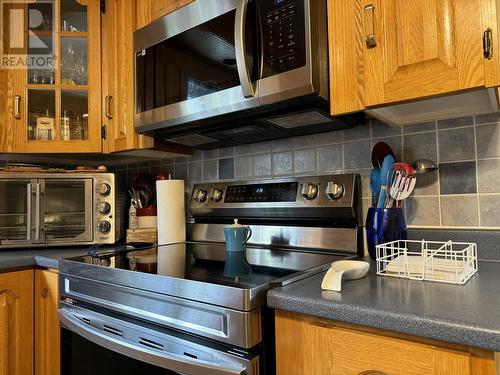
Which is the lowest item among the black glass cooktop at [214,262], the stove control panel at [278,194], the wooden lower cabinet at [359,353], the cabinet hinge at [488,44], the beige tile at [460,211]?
the wooden lower cabinet at [359,353]

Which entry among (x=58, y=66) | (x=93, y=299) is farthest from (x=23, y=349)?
(x=58, y=66)

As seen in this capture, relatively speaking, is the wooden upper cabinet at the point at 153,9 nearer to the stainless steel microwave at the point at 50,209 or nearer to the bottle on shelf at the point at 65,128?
the bottle on shelf at the point at 65,128

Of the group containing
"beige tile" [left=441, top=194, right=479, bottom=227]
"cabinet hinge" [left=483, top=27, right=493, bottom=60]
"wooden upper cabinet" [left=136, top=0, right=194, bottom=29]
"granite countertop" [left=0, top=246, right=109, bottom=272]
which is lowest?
"granite countertop" [left=0, top=246, right=109, bottom=272]

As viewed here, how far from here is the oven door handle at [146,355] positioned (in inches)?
28.2

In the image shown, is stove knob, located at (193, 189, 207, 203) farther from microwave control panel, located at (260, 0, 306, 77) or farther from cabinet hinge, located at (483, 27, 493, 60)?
cabinet hinge, located at (483, 27, 493, 60)

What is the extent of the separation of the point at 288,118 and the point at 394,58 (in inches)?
14.7

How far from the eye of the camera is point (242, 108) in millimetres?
1059

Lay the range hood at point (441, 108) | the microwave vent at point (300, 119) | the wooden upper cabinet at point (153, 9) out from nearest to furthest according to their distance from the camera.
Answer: the range hood at point (441, 108), the microwave vent at point (300, 119), the wooden upper cabinet at point (153, 9)

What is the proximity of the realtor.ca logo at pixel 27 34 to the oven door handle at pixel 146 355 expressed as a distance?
1150mm

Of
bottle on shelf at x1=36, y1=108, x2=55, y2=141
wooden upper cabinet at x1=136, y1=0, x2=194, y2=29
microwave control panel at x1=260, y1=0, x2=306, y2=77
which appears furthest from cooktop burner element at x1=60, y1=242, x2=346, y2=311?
wooden upper cabinet at x1=136, y1=0, x2=194, y2=29

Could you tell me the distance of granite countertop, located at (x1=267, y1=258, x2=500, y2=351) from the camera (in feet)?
1.67

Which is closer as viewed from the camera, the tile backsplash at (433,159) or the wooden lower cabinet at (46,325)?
the tile backsplash at (433,159)

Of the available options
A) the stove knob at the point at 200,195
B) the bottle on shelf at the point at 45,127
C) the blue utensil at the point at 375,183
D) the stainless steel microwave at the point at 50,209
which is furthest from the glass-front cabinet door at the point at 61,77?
the blue utensil at the point at 375,183

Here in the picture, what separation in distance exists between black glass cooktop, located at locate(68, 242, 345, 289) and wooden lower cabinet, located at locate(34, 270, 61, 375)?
9.6 inches
